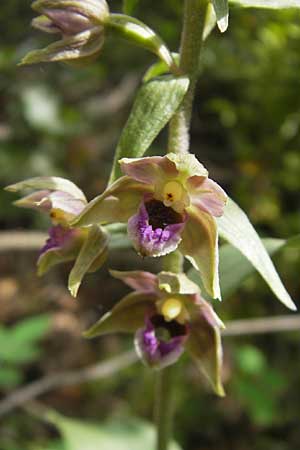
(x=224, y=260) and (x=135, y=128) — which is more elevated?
(x=135, y=128)

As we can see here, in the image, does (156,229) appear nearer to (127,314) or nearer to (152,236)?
(152,236)

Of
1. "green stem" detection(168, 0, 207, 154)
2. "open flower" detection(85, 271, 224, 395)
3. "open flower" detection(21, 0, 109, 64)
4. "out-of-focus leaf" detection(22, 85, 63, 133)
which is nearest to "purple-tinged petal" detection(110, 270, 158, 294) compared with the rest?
"open flower" detection(85, 271, 224, 395)

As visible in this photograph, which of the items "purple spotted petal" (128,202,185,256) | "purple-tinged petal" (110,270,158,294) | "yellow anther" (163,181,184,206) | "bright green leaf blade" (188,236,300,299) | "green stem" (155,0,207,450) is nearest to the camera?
"purple spotted petal" (128,202,185,256)

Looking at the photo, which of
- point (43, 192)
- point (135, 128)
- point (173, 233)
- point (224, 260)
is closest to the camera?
point (173, 233)

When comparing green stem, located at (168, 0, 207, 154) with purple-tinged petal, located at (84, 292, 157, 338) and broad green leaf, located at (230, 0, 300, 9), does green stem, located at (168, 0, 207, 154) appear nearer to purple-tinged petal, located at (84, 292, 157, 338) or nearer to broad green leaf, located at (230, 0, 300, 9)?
broad green leaf, located at (230, 0, 300, 9)

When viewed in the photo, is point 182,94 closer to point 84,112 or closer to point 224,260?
point 224,260

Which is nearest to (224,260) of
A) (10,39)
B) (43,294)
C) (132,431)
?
(132,431)

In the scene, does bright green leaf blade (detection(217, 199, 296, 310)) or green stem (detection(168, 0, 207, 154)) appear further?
green stem (detection(168, 0, 207, 154))

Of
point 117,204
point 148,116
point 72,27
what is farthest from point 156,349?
point 72,27
